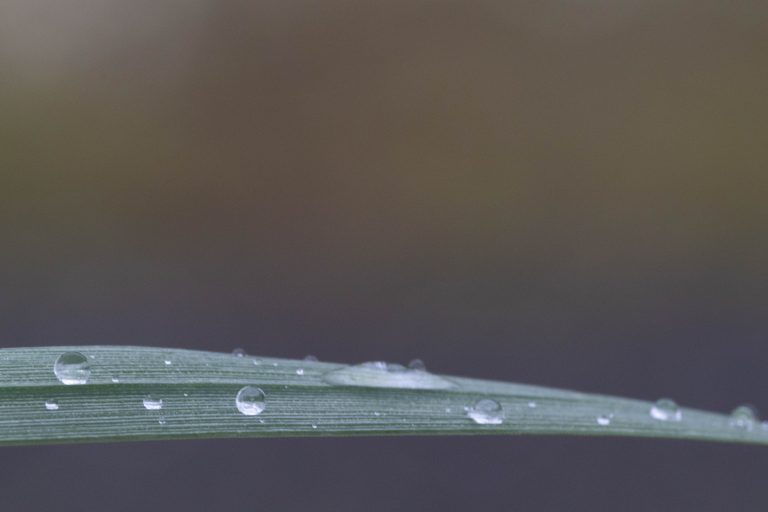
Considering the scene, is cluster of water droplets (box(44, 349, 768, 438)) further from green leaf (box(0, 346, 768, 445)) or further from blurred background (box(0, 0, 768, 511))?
blurred background (box(0, 0, 768, 511))

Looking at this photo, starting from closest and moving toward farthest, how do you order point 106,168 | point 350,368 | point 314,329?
point 350,368, point 314,329, point 106,168

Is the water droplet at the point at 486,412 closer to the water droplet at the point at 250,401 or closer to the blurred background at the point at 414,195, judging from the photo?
the water droplet at the point at 250,401

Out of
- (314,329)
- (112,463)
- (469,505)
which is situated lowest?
(469,505)

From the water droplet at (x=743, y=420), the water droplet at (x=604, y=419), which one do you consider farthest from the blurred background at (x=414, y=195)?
the water droplet at (x=604, y=419)

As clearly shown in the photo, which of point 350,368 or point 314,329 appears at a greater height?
point 314,329

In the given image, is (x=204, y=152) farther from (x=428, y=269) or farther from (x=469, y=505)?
(x=469, y=505)

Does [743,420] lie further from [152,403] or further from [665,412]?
[152,403]

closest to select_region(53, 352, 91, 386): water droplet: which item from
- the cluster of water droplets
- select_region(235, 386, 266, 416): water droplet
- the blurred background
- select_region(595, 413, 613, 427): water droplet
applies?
the cluster of water droplets

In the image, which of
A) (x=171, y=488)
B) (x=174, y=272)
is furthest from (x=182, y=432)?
(x=174, y=272)
